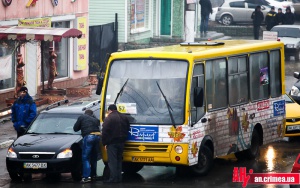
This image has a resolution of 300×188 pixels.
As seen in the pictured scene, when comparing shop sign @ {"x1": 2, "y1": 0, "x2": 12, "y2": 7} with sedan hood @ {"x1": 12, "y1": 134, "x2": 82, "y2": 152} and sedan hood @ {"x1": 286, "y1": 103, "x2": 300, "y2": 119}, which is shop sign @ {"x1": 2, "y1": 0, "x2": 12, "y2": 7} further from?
sedan hood @ {"x1": 12, "y1": 134, "x2": 82, "y2": 152}

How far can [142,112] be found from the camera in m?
18.3

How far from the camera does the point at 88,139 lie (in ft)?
60.2

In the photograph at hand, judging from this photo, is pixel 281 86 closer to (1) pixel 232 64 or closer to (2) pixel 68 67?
(1) pixel 232 64

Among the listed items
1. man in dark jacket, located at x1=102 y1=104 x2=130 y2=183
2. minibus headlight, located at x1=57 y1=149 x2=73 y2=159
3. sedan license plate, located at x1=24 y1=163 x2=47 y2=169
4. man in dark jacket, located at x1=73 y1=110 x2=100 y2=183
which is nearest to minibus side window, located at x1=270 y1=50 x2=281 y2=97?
man in dark jacket, located at x1=102 y1=104 x2=130 y2=183

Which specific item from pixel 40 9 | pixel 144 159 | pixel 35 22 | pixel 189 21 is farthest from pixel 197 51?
pixel 189 21

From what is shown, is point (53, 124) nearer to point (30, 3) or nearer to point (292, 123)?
point (292, 123)

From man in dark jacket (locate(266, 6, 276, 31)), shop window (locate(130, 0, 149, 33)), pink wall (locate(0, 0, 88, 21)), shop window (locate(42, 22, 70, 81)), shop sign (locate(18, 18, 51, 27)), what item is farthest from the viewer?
man in dark jacket (locate(266, 6, 276, 31))

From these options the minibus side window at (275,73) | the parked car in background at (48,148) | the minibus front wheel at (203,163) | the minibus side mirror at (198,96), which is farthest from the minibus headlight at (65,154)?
the minibus side window at (275,73)

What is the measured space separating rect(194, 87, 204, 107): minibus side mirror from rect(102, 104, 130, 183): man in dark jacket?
144 centimetres

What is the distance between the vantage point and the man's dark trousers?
59.3ft

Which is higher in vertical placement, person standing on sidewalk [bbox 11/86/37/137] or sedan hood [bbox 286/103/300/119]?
person standing on sidewalk [bbox 11/86/37/137]

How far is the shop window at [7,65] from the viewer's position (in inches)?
1120

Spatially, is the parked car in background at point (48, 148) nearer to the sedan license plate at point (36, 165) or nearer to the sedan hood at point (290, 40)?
the sedan license plate at point (36, 165)

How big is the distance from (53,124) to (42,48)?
11.8 m
